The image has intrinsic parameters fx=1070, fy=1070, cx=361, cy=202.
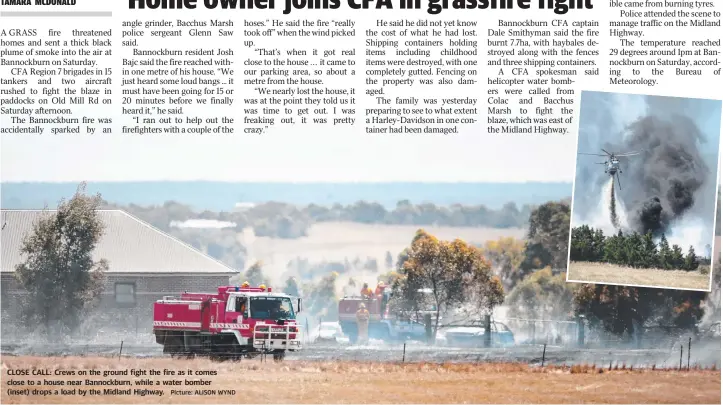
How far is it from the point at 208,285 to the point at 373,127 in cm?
1553

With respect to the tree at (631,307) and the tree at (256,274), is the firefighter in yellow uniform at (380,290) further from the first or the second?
the tree at (631,307)

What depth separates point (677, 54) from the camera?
27.8 metres

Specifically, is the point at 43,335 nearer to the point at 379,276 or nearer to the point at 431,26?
the point at 379,276

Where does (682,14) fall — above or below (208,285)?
above

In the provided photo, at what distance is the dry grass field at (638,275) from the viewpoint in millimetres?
30969

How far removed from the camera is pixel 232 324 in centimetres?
3344

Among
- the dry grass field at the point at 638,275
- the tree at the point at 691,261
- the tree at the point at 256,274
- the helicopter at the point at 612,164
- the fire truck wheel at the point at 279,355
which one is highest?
the helicopter at the point at 612,164

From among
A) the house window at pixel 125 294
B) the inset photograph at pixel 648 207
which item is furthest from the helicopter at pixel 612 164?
the house window at pixel 125 294

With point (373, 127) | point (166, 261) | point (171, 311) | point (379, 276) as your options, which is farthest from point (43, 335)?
point (373, 127)

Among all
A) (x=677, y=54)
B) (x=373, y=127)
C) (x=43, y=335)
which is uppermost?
(x=677, y=54)

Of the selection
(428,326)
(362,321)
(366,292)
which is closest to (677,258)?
(428,326)

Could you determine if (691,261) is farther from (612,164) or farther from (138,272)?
(138,272)

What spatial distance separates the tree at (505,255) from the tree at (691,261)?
11.5 m

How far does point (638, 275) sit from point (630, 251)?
811mm
